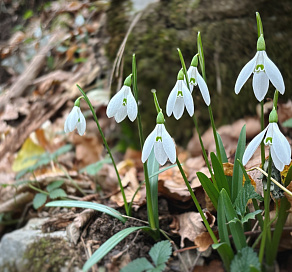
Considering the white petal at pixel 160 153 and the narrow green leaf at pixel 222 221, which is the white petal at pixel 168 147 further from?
the narrow green leaf at pixel 222 221

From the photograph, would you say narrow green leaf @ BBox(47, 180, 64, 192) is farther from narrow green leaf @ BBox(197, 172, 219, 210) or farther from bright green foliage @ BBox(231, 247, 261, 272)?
bright green foliage @ BBox(231, 247, 261, 272)

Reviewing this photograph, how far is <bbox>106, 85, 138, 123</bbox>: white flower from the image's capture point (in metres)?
1.19

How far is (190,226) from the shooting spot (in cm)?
148

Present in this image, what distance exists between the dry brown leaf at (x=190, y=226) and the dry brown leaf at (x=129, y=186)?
0.30 m

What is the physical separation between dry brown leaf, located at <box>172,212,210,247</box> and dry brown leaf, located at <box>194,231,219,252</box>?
0.04 metres

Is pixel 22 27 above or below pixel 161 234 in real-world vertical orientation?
above

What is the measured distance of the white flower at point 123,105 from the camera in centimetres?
119

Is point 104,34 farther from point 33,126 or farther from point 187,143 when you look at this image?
point 187,143

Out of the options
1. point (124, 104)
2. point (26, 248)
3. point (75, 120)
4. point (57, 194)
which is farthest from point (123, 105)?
point (26, 248)

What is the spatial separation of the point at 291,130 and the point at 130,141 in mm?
1208

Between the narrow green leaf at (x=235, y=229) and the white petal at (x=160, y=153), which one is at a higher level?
the white petal at (x=160, y=153)

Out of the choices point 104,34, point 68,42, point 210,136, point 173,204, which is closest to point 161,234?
point 173,204

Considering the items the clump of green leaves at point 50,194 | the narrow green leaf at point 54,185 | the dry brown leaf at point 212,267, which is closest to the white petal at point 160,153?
the dry brown leaf at point 212,267

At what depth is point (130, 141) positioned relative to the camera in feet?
8.90
